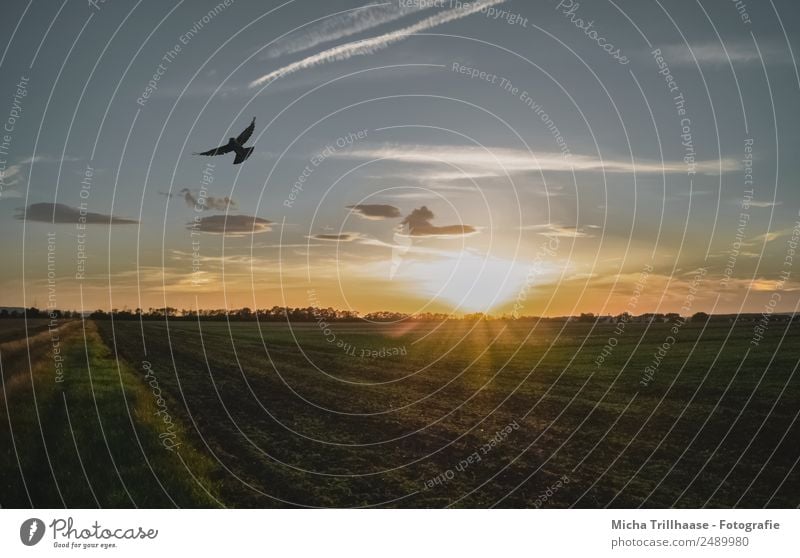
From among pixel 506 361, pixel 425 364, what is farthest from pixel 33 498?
pixel 506 361

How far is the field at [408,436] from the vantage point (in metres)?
14.6

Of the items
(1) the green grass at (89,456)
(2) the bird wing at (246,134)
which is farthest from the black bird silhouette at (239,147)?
(1) the green grass at (89,456)

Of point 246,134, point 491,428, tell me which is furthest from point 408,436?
point 246,134

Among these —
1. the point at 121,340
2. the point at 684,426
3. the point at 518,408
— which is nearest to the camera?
the point at 684,426

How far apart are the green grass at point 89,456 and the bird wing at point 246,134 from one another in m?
7.89

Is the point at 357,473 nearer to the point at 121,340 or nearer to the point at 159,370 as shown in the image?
the point at 159,370

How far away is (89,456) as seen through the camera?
15500 millimetres

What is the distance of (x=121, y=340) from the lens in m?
53.6

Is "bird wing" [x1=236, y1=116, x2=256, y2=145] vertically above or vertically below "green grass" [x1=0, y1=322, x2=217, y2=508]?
above

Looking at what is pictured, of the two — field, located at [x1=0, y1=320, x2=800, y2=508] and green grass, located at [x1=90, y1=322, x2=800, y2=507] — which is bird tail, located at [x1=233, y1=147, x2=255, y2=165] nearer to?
field, located at [x1=0, y1=320, x2=800, y2=508]

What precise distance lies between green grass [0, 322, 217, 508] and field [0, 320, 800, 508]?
46mm

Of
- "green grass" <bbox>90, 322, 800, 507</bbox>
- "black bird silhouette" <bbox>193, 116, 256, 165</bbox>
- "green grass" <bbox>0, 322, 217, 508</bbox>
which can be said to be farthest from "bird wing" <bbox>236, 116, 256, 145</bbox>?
"green grass" <bbox>90, 322, 800, 507</bbox>

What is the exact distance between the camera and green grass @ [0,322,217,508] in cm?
1374
